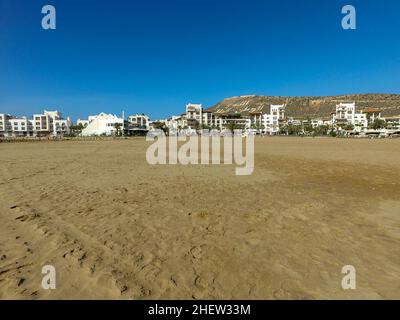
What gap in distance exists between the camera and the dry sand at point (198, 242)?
329cm

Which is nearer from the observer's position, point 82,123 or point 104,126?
point 104,126

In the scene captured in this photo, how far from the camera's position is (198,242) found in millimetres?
4664

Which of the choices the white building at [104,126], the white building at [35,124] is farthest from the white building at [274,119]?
the white building at [35,124]

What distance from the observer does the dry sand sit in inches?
130

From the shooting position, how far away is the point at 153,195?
8.15 m

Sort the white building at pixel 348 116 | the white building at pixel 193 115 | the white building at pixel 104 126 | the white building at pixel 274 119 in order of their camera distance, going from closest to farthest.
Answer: the white building at pixel 104 126 → the white building at pixel 348 116 → the white building at pixel 193 115 → the white building at pixel 274 119

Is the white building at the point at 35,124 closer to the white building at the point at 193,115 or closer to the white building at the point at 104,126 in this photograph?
the white building at the point at 104,126

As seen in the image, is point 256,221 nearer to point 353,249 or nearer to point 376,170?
point 353,249

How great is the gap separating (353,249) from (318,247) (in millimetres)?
544

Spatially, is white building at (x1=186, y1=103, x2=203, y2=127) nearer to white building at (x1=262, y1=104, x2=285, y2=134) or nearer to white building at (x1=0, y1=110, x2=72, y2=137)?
white building at (x1=262, y1=104, x2=285, y2=134)

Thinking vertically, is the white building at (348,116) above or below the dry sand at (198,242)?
above

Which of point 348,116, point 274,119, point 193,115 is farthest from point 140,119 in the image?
point 348,116

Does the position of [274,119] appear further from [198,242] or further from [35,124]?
[198,242]

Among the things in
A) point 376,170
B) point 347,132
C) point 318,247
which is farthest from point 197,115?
point 318,247
